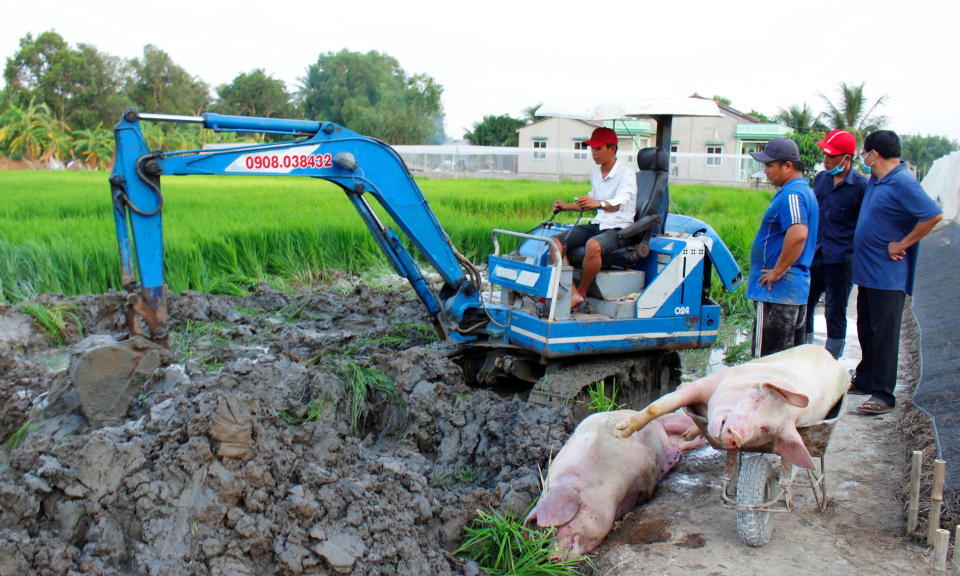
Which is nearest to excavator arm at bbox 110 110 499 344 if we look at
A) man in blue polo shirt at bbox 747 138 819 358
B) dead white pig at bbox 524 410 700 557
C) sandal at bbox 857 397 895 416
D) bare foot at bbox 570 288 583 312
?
bare foot at bbox 570 288 583 312

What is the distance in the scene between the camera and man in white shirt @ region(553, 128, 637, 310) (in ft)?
15.6

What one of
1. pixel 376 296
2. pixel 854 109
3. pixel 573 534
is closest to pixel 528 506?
pixel 573 534

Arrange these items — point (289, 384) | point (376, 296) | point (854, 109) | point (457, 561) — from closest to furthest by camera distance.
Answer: point (457, 561) → point (289, 384) → point (376, 296) → point (854, 109)

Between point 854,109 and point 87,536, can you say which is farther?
point 854,109

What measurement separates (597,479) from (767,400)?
890 mm

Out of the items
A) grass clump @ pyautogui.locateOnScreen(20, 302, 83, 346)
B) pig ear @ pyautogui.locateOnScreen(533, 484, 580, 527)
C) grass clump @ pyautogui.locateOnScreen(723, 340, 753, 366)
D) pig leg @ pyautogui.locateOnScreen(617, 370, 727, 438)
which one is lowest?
grass clump @ pyautogui.locateOnScreen(723, 340, 753, 366)

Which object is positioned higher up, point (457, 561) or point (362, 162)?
point (362, 162)

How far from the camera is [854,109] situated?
33094 millimetres

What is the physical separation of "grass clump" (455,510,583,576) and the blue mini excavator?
5.12 ft

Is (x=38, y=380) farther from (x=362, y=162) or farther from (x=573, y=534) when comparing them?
(x=573, y=534)

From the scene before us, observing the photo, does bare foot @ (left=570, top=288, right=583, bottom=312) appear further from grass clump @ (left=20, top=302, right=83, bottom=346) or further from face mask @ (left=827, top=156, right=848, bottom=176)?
grass clump @ (left=20, top=302, right=83, bottom=346)

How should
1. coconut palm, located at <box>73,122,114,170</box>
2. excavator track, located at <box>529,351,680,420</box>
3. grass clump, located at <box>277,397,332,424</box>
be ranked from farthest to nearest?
coconut palm, located at <box>73,122,114,170</box> → excavator track, located at <box>529,351,680,420</box> → grass clump, located at <box>277,397,332,424</box>

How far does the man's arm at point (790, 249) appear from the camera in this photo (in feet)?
14.3

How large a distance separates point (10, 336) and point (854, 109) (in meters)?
36.4
